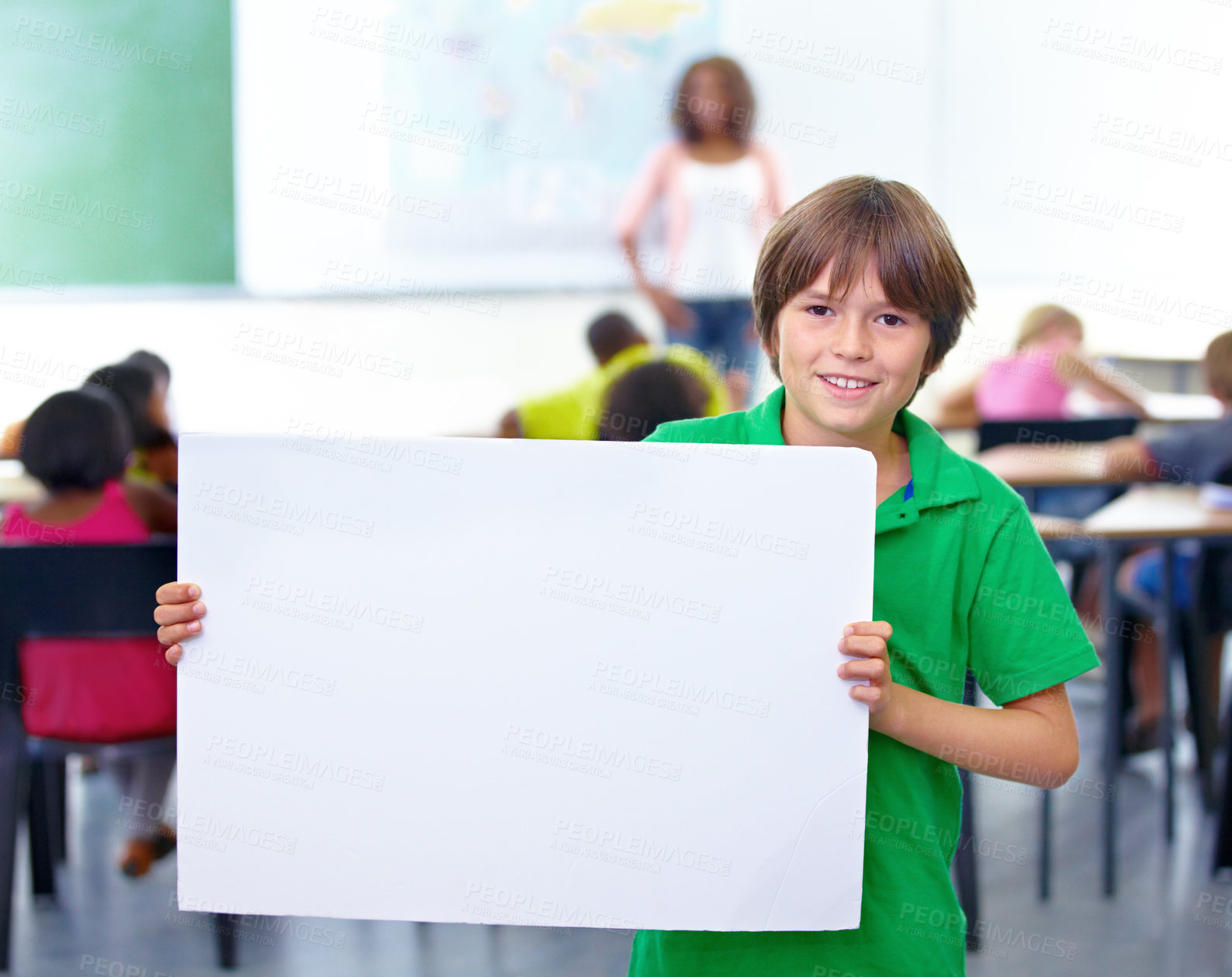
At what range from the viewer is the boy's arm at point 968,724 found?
0.95m

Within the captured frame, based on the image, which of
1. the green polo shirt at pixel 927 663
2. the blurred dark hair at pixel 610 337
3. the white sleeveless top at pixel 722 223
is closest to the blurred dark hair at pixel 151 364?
the blurred dark hair at pixel 610 337

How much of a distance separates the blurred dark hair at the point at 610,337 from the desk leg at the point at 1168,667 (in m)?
1.41

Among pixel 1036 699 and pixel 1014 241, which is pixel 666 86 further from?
pixel 1036 699

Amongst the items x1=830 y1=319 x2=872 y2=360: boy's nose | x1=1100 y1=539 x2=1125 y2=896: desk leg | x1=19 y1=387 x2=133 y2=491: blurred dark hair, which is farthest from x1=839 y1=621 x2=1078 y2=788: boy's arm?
x1=19 y1=387 x2=133 y2=491: blurred dark hair

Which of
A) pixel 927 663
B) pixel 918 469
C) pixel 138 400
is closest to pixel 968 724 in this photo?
pixel 927 663

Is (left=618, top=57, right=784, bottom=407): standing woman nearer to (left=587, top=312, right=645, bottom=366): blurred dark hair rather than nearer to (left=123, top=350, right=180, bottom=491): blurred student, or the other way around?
(left=587, top=312, right=645, bottom=366): blurred dark hair

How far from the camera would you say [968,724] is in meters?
1.01

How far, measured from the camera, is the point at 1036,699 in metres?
1.06

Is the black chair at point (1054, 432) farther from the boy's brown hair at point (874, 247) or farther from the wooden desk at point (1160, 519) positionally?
the boy's brown hair at point (874, 247)

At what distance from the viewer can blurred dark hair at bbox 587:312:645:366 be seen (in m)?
3.11

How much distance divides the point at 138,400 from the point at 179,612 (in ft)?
6.84

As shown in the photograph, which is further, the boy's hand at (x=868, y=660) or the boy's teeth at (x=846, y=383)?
the boy's teeth at (x=846, y=383)

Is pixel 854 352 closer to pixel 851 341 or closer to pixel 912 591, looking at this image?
pixel 851 341

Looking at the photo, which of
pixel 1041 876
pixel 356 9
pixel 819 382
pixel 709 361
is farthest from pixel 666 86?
pixel 819 382
